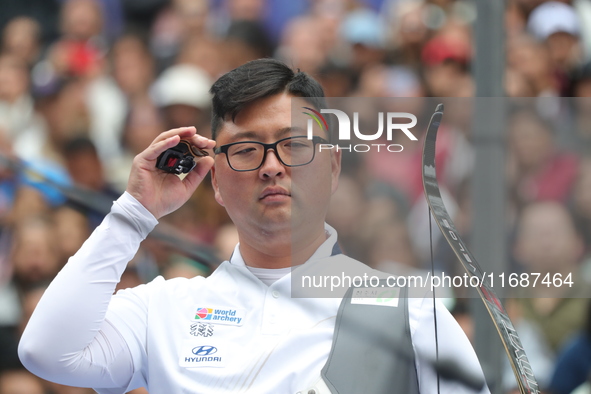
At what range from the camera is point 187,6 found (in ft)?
18.9

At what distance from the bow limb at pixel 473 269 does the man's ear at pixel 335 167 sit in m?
0.23

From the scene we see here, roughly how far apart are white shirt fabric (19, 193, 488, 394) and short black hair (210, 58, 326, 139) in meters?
0.36

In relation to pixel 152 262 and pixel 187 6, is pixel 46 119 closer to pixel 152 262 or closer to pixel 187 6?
pixel 187 6

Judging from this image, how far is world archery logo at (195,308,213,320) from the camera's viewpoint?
85.3 inches

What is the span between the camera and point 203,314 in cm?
218

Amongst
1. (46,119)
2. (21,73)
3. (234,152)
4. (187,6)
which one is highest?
(187,6)

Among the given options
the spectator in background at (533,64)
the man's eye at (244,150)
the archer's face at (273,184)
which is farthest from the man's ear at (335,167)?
the spectator in background at (533,64)

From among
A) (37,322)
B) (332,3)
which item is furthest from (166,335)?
(332,3)

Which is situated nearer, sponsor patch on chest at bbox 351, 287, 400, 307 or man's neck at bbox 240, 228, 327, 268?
sponsor patch on chest at bbox 351, 287, 400, 307

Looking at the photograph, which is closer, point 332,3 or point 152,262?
point 152,262

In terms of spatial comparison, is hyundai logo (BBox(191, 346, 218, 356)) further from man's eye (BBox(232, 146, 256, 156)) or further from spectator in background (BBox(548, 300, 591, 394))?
spectator in background (BBox(548, 300, 591, 394))

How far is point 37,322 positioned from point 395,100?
39.7 inches

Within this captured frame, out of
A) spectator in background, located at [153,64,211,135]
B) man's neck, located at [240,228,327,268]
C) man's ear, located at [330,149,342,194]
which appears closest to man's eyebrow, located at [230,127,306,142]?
man's ear, located at [330,149,342,194]

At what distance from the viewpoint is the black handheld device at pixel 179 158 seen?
2.14m
